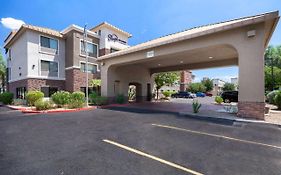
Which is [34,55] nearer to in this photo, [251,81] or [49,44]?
[49,44]

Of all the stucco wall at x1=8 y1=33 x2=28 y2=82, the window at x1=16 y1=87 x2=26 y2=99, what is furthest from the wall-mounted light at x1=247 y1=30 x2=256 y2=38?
the window at x1=16 y1=87 x2=26 y2=99

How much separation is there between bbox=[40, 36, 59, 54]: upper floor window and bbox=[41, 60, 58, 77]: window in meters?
1.68

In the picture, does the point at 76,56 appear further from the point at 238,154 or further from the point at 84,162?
the point at 238,154

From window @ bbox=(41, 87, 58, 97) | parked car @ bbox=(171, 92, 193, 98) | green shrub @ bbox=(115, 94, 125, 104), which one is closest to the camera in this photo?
green shrub @ bbox=(115, 94, 125, 104)

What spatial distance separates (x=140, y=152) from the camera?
4.44m

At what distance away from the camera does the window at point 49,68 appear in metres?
21.5

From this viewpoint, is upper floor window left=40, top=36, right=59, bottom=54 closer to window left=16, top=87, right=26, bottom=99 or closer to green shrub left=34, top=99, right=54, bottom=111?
window left=16, top=87, right=26, bottom=99

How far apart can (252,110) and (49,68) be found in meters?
23.6

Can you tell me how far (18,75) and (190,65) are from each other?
24004 mm

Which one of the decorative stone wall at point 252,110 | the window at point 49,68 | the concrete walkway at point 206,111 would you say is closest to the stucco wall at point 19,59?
the window at point 49,68

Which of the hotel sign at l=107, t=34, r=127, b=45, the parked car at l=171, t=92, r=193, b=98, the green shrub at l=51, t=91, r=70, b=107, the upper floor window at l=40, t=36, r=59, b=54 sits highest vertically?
the hotel sign at l=107, t=34, r=127, b=45

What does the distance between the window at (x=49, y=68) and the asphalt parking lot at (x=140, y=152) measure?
57.0 ft

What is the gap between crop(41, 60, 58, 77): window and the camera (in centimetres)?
2155

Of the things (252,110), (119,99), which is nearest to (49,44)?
(119,99)
